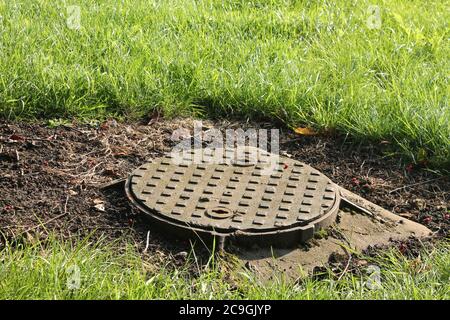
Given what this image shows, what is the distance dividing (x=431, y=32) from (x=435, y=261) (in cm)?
281

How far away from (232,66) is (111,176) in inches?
49.6

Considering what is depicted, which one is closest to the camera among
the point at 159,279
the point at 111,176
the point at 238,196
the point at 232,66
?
the point at 159,279

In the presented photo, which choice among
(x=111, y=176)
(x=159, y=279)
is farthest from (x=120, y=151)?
(x=159, y=279)

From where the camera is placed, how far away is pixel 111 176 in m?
4.53

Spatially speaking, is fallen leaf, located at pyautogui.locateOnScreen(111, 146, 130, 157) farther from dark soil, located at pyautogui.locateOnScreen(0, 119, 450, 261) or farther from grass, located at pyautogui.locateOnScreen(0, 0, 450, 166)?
grass, located at pyautogui.locateOnScreen(0, 0, 450, 166)

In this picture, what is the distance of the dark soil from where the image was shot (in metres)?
4.11

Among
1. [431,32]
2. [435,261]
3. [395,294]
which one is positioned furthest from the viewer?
[431,32]

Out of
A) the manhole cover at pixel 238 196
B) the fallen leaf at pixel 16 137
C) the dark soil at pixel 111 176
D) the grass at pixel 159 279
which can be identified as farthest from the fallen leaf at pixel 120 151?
the grass at pixel 159 279

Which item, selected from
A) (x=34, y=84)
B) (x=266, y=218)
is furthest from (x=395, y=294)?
(x=34, y=84)

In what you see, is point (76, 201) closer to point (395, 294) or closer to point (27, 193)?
point (27, 193)

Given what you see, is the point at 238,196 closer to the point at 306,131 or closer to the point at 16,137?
the point at 306,131

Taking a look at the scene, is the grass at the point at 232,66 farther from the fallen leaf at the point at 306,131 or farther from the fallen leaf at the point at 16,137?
the fallen leaf at the point at 16,137

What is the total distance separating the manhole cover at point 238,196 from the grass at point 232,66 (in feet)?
2.05

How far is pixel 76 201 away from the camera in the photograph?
14.1 ft
